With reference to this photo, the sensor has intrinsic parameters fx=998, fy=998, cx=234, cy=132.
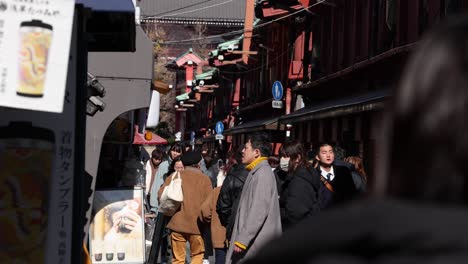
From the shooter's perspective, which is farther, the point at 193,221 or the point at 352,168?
the point at 193,221

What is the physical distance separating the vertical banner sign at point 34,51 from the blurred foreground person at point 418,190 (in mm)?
3892

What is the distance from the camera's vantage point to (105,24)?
795 cm

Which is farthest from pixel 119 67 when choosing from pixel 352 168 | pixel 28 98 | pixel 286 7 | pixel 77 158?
pixel 286 7

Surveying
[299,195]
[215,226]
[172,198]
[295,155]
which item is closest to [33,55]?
[299,195]

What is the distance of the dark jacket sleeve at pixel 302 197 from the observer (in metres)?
8.92

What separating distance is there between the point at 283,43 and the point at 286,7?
22.7 ft

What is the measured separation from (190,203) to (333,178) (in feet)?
10.2

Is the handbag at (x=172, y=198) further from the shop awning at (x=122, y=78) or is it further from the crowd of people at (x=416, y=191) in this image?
the crowd of people at (x=416, y=191)

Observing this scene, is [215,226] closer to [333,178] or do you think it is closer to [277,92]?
[333,178]

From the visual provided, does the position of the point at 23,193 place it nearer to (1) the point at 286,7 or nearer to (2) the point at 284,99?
(1) the point at 286,7

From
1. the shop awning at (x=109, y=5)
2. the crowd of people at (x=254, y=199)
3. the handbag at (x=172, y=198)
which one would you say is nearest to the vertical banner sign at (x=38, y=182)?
the shop awning at (x=109, y=5)

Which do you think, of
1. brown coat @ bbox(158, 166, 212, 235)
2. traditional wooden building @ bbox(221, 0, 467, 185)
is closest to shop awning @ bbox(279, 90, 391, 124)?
traditional wooden building @ bbox(221, 0, 467, 185)

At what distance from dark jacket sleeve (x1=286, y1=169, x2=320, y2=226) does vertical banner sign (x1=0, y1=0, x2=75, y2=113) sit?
12.7 ft

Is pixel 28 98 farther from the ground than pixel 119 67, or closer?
closer
